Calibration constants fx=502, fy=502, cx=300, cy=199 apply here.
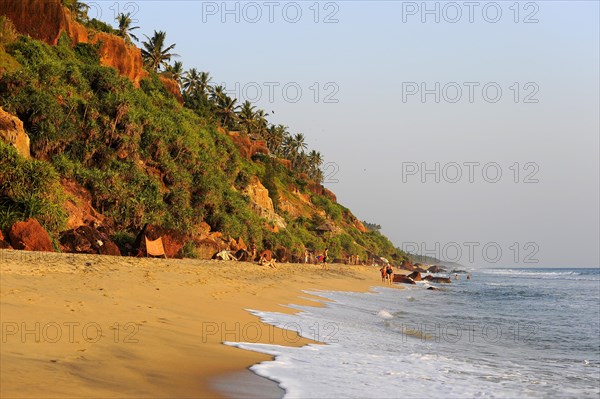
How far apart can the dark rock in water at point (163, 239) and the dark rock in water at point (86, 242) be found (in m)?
1.05

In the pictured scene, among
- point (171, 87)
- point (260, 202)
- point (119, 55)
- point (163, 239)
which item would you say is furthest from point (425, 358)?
point (171, 87)

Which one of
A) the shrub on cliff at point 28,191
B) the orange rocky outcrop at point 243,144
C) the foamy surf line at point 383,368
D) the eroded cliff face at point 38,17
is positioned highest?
the eroded cliff face at point 38,17

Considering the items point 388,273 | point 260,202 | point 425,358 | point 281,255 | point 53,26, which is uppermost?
point 53,26

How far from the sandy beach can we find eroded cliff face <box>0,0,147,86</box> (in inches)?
1106

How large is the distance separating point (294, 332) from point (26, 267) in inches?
239

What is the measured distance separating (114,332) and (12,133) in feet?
61.8

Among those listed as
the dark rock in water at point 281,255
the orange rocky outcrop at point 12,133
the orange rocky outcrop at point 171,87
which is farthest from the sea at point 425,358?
the orange rocky outcrop at point 171,87

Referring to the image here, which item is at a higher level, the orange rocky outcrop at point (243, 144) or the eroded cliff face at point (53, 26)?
the eroded cliff face at point (53, 26)

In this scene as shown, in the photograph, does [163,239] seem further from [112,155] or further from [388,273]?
[388,273]

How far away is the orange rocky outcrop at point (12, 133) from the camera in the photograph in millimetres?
22172

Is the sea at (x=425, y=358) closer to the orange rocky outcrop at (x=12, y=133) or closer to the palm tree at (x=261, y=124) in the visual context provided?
the orange rocky outcrop at (x=12, y=133)

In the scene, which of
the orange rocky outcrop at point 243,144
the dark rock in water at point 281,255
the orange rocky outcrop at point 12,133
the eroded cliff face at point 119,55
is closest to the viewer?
the orange rocky outcrop at point 12,133

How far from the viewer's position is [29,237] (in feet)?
53.0

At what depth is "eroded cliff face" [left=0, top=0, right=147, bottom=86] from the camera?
34.5 metres
